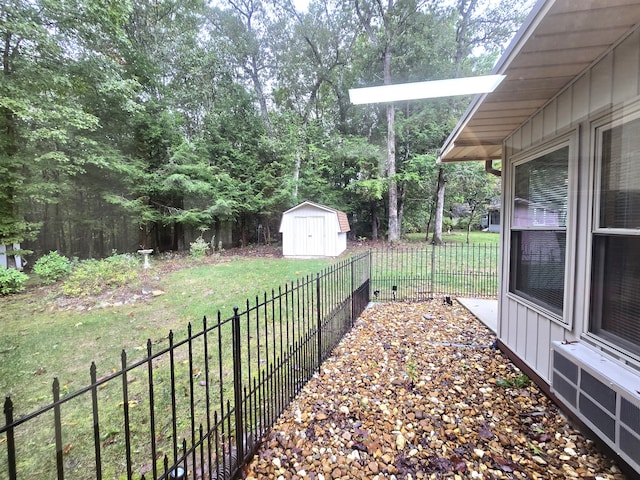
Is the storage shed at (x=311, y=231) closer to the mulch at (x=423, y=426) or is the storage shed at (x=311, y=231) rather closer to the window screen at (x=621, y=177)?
the mulch at (x=423, y=426)

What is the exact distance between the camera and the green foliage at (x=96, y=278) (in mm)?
5902

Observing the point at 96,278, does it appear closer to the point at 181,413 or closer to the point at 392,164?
the point at 181,413

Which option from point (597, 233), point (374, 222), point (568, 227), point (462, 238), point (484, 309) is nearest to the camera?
point (597, 233)

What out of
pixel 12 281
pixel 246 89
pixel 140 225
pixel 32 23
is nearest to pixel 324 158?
pixel 246 89

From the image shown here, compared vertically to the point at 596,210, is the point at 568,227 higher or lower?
lower

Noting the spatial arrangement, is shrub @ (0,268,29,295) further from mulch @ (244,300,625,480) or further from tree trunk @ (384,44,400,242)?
tree trunk @ (384,44,400,242)

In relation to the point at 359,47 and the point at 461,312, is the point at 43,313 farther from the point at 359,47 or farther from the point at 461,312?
the point at 359,47

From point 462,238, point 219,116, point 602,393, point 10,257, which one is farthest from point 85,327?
point 462,238

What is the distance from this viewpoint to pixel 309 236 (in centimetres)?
1109

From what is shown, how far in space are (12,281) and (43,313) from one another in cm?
175

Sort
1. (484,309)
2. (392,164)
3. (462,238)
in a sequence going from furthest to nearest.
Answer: (462,238) → (392,164) → (484,309)

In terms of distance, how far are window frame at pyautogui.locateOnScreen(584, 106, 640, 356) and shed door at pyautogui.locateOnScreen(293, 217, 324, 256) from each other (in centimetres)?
918

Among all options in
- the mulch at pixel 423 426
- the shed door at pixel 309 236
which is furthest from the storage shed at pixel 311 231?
the mulch at pixel 423 426

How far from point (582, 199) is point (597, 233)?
0.27 m
